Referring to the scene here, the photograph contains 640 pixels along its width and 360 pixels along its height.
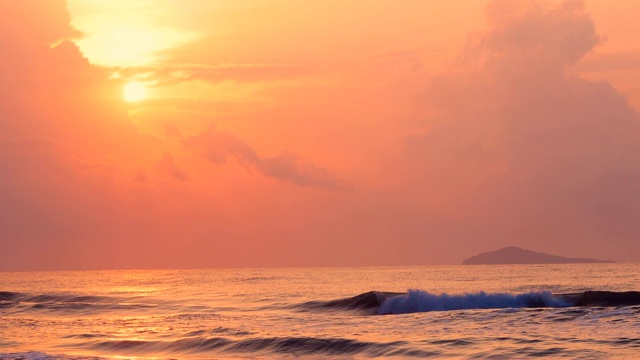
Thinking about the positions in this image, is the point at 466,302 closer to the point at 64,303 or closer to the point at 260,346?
the point at 260,346

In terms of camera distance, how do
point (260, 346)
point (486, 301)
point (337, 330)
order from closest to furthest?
point (260, 346), point (337, 330), point (486, 301)

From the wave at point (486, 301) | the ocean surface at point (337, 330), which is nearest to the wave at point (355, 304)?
the ocean surface at point (337, 330)

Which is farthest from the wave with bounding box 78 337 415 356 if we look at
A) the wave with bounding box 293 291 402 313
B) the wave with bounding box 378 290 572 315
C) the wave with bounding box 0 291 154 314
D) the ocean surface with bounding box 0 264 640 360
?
Result: the wave with bounding box 0 291 154 314

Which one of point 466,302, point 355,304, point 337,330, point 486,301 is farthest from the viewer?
point 355,304

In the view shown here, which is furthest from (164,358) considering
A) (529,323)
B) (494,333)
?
(529,323)

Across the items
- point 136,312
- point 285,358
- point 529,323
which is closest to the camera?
point 285,358

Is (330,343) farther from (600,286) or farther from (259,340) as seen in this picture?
(600,286)

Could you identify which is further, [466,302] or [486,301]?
[466,302]

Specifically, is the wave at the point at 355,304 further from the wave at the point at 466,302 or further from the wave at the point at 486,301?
the wave at the point at 466,302

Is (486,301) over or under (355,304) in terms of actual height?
under

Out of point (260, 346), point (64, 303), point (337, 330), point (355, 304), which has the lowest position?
point (260, 346)

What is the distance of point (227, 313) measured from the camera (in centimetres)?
4575

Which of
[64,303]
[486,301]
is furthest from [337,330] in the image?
[64,303]

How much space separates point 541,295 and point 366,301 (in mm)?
10454
